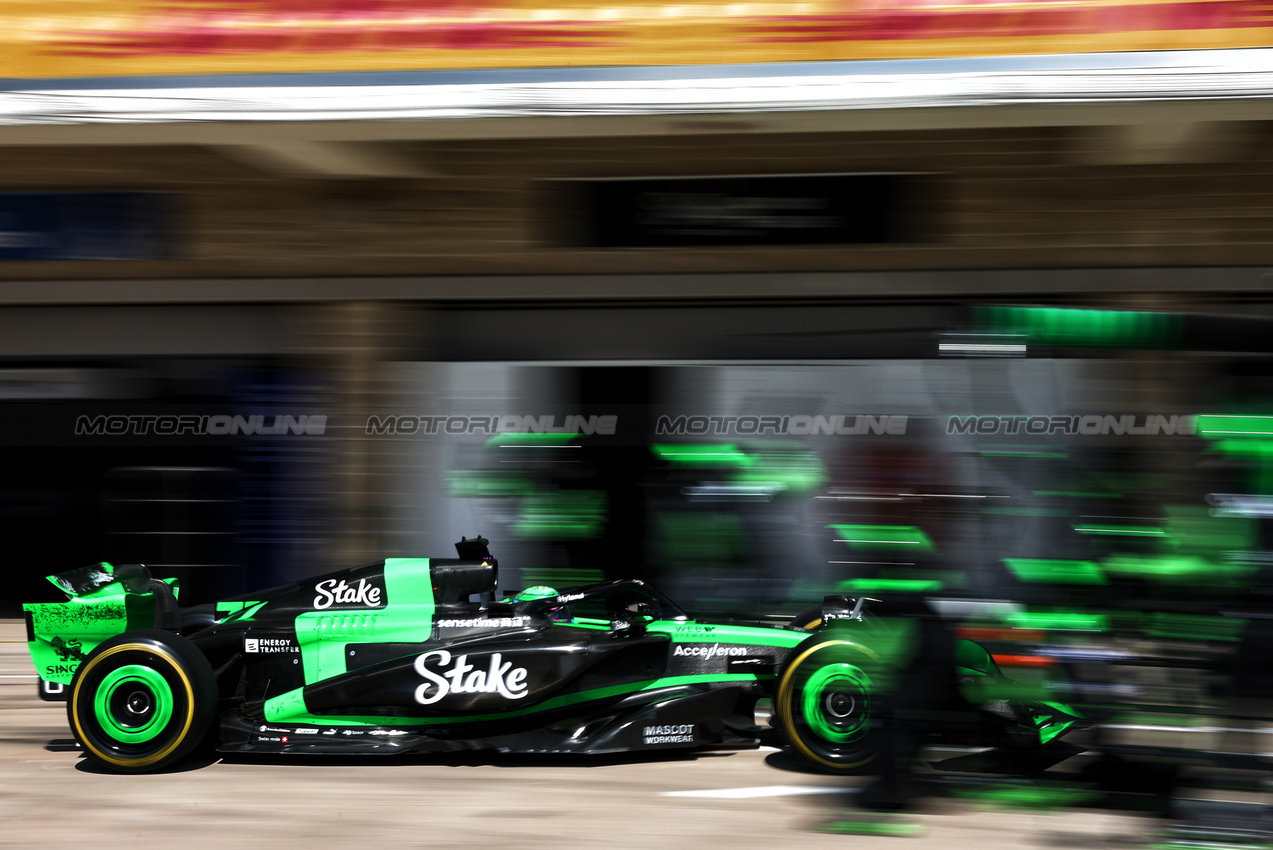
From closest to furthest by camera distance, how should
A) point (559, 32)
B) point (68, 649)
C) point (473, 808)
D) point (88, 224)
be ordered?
1. point (473, 808)
2. point (68, 649)
3. point (559, 32)
4. point (88, 224)

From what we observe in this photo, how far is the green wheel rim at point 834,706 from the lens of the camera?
15.8 feet

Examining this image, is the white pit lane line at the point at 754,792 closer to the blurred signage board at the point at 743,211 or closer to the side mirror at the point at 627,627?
the side mirror at the point at 627,627

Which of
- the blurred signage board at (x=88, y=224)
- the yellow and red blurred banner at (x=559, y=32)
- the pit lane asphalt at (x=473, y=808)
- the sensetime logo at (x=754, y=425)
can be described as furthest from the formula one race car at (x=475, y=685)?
the blurred signage board at (x=88, y=224)

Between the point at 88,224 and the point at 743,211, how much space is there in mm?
5073

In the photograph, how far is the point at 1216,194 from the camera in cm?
790

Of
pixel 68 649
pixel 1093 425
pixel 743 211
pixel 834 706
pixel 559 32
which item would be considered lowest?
pixel 834 706

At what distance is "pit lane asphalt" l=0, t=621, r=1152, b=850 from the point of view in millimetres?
4094

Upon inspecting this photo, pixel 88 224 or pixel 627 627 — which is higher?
pixel 88 224

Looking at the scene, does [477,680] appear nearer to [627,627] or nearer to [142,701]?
[627,627]

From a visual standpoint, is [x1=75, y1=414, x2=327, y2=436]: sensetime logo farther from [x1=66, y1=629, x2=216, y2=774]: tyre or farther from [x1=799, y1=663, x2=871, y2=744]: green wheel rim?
[x1=799, y1=663, x2=871, y2=744]: green wheel rim

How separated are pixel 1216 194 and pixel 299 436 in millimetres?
6903

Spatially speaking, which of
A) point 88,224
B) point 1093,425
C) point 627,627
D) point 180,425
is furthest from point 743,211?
point 88,224

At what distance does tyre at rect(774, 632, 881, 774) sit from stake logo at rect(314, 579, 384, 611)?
76.5 inches

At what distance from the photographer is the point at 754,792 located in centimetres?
466
